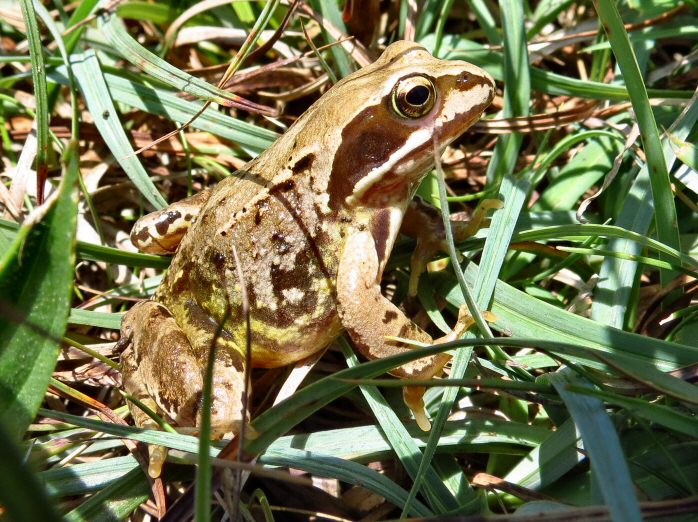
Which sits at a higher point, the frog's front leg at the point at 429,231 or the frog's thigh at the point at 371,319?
the frog's front leg at the point at 429,231

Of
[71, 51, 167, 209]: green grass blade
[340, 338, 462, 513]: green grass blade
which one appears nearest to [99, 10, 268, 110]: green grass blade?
[71, 51, 167, 209]: green grass blade

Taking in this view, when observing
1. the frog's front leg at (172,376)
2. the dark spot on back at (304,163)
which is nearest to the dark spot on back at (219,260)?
the frog's front leg at (172,376)

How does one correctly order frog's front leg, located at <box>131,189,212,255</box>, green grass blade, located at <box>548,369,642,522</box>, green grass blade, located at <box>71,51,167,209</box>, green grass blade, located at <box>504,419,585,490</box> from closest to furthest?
1. green grass blade, located at <box>548,369,642,522</box>
2. green grass blade, located at <box>504,419,585,490</box>
3. frog's front leg, located at <box>131,189,212,255</box>
4. green grass blade, located at <box>71,51,167,209</box>

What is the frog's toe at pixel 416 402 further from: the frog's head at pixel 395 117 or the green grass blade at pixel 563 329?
the frog's head at pixel 395 117

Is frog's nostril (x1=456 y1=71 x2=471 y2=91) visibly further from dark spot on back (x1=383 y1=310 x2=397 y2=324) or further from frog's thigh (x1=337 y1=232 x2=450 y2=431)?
dark spot on back (x1=383 y1=310 x2=397 y2=324)

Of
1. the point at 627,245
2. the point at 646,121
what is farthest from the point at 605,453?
the point at 646,121

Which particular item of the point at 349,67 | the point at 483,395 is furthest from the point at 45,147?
the point at 483,395

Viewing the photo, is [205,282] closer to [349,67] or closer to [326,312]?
[326,312]

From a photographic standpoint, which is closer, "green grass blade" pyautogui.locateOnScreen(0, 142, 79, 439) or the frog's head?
"green grass blade" pyautogui.locateOnScreen(0, 142, 79, 439)
